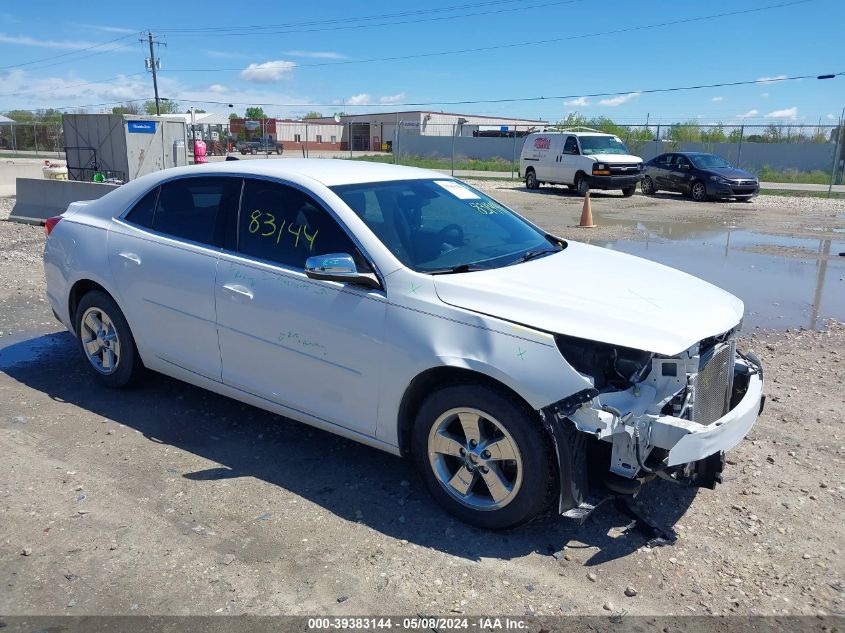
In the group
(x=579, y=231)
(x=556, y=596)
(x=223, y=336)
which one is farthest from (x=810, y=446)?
(x=579, y=231)

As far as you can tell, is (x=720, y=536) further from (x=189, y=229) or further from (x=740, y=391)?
(x=189, y=229)

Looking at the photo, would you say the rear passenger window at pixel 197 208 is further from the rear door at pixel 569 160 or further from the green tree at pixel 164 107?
the green tree at pixel 164 107

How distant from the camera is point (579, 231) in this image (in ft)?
50.4

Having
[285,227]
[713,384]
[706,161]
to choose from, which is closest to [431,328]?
[285,227]

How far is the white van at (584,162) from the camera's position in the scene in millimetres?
23875

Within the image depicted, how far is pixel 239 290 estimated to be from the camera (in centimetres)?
429

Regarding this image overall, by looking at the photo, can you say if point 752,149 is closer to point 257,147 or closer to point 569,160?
point 569,160

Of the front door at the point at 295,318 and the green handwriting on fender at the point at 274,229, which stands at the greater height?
the green handwriting on fender at the point at 274,229

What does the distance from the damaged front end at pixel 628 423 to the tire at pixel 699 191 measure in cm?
2182

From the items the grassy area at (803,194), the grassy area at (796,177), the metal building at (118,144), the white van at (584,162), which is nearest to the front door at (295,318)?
the metal building at (118,144)

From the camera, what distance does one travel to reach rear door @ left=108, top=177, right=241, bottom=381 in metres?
4.53

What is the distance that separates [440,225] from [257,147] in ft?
177

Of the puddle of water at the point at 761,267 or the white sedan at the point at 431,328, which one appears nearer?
the white sedan at the point at 431,328

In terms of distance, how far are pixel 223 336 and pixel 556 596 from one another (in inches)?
97.7
